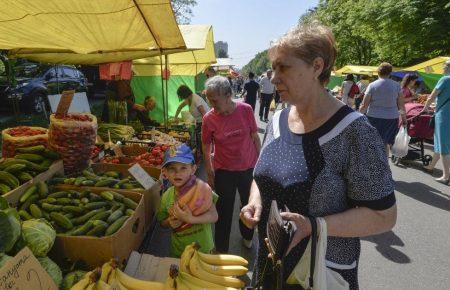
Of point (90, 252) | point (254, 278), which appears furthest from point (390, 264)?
point (90, 252)

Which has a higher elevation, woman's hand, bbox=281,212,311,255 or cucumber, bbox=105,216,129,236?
woman's hand, bbox=281,212,311,255

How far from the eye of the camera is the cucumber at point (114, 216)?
98.3 inches

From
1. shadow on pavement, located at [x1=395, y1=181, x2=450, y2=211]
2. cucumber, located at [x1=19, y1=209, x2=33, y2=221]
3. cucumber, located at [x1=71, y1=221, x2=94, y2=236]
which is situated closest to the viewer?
cucumber, located at [x1=71, y1=221, x2=94, y2=236]

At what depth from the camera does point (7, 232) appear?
6.01 feet

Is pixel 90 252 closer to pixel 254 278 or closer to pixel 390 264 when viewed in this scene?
pixel 254 278

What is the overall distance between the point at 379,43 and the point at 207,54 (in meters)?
19.1

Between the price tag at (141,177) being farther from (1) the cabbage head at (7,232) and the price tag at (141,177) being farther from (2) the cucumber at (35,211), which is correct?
(1) the cabbage head at (7,232)

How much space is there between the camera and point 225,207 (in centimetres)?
370

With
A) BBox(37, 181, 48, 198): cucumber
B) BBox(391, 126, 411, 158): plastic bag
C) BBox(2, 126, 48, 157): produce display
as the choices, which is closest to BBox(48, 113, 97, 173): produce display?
BBox(2, 126, 48, 157): produce display

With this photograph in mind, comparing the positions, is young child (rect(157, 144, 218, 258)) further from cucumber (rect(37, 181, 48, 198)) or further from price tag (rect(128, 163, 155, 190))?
cucumber (rect(37, 181, 48, 198))

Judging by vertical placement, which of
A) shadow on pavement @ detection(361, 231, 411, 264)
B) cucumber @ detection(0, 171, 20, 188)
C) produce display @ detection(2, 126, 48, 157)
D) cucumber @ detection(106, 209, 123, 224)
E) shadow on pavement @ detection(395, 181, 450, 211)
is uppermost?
produce display @ detection(2, 126, 48, 157)

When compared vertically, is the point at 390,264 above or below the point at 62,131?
below

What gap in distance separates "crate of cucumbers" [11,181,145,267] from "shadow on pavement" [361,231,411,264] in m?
2.96

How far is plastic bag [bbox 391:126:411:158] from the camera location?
23.3 ft
